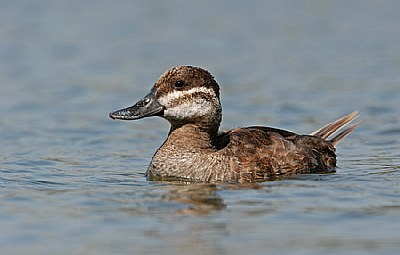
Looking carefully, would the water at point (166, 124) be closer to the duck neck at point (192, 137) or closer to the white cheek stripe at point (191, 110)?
the duck neck at point (192, 137)

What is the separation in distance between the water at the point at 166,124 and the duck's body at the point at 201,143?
0.26 meters

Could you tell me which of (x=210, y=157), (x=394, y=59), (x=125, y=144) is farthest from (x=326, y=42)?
(x=210, y=157)

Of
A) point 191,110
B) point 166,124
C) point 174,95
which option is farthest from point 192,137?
point 166,124

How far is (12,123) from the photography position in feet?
43.9

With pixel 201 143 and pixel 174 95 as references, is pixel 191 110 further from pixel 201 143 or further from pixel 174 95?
pixel 201 143

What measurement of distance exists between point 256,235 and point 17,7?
13.0 meters

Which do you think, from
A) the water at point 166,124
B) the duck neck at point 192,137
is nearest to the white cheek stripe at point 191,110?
the duck neck at point 192,137

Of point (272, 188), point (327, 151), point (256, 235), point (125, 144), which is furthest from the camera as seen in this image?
point (125, 144)

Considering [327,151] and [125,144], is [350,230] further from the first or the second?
[125,144]

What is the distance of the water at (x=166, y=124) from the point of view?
25.7ft

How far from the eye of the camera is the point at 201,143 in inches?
395

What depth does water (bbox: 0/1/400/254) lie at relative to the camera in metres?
7.82

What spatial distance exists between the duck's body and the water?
10.1 inches

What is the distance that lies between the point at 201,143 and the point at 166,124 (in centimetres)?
395
